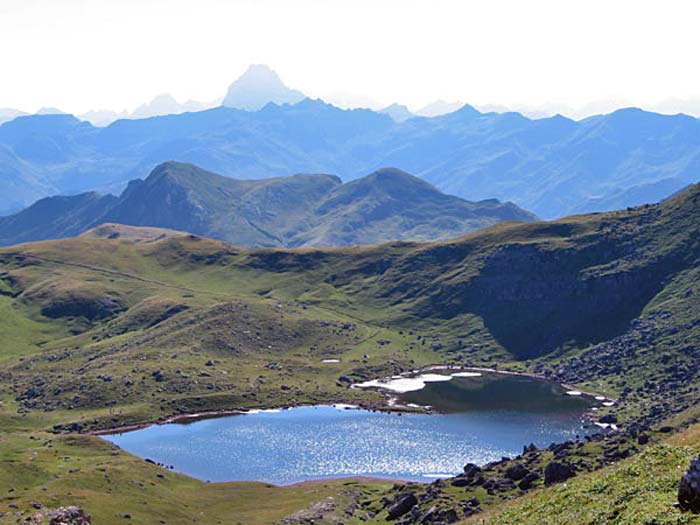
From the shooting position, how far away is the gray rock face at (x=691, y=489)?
36125mm

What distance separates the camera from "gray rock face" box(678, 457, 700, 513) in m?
36.1

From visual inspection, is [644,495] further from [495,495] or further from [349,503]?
[349,503]

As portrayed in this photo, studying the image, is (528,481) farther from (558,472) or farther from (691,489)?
(691,489)

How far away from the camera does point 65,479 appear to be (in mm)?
153125

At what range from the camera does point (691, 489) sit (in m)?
36.7

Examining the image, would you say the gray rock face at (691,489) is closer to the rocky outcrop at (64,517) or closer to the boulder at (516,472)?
the rocky outcrop at (64,517)

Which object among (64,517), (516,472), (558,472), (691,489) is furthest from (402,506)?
(691,489)

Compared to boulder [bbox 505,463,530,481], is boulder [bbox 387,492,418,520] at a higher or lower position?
lower

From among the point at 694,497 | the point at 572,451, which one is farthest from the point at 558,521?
the point at 572,451

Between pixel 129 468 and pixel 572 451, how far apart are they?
339ft

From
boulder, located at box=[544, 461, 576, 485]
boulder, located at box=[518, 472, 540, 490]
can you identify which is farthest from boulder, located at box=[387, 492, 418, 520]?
boulder, located at box=[544, 461, 576, 485]

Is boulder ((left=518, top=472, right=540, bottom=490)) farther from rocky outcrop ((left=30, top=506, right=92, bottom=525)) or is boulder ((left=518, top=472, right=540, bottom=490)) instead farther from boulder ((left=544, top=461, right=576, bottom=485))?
rocky outcrop ((left=30, top=506, right=92, bottom=525))

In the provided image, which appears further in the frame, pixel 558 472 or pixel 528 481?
pixel 528 481

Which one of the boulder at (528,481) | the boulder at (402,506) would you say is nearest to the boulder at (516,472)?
the boulder at (528,481)
